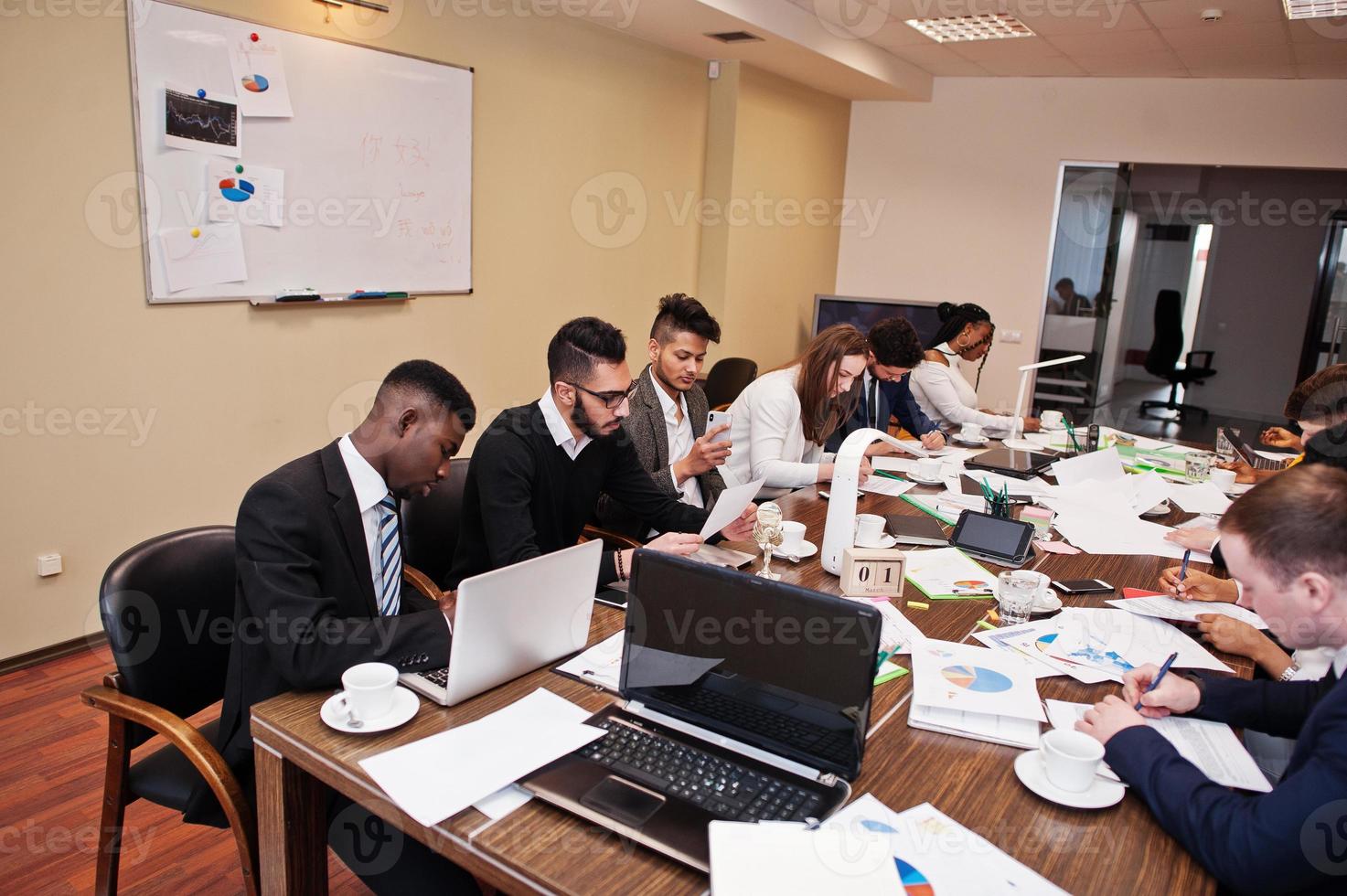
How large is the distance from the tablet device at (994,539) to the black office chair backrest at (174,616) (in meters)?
1.81

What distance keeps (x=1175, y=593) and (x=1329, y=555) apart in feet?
3.07

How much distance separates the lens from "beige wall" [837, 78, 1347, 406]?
5645 millimetres

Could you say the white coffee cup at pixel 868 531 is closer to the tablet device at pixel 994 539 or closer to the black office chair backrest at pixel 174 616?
the tablet device at pixel 994 539

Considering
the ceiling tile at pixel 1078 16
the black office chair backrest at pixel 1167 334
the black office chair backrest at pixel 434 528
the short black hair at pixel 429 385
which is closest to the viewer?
the short black hair at pixel 429 385

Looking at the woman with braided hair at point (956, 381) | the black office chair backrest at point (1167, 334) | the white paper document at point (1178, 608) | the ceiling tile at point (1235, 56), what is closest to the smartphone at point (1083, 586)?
the white paper document at point (1178, 608)

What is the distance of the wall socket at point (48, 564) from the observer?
2.92 metres

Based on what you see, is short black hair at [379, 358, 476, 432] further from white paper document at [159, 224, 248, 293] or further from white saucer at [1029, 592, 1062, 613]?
white paper document at [159, 224, 248, 293]

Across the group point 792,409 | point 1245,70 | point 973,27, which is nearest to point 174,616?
point 792,409

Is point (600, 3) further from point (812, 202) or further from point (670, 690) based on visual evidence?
point (670, 690)

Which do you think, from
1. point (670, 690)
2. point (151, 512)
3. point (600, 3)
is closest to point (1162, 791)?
point (670, 690)

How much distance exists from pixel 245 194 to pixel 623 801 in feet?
9.39

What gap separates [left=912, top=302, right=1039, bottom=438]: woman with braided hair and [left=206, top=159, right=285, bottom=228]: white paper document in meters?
3.02

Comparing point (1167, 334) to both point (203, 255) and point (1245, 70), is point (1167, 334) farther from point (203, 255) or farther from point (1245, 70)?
point (203, 255)

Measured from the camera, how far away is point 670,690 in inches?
54.3
